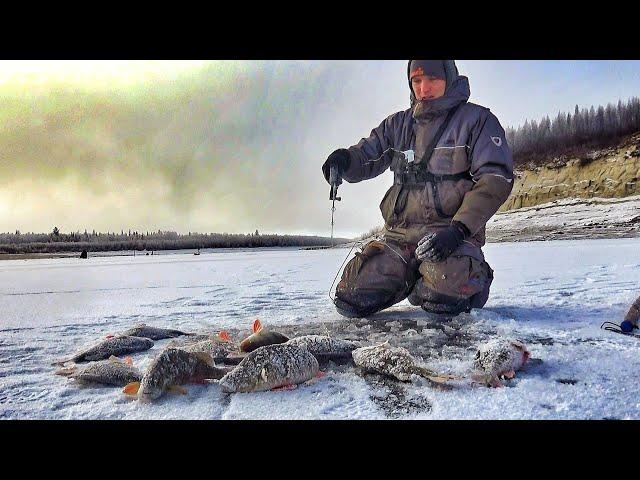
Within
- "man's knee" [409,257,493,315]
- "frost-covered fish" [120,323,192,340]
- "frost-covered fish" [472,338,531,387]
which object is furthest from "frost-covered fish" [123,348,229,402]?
"man's knee" [409,257,493,315]

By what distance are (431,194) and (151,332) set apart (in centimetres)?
158

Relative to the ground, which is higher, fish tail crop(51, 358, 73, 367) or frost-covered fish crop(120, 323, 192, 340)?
frost-covered fish crop(120, 323, 192, 340)

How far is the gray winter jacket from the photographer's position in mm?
2223

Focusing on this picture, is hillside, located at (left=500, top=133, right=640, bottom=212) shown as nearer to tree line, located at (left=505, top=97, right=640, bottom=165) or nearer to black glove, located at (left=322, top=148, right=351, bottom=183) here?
tree line, located at (left=505, top=97, right=640, bottom=165)

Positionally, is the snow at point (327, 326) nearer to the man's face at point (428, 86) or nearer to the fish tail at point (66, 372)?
the fish tail at point (66, 372)

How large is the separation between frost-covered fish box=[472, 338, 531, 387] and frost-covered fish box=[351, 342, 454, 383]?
4.8 inches

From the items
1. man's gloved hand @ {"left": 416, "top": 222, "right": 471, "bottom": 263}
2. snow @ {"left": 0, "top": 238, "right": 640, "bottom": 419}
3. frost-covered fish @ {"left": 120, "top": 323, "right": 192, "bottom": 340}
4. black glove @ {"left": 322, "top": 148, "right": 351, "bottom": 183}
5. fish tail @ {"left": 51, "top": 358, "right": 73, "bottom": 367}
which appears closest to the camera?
snow @ {"left": 0, "top": 238, "right": 640, "bottom": 419}

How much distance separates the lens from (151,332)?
235 centimetres

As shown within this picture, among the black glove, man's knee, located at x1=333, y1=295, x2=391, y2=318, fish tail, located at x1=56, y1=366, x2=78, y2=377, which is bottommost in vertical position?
fish tail, located at x1=56, y1=366, x2=78, y2=377

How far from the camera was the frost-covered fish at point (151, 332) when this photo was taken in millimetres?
2316

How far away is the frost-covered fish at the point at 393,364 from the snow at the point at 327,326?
4 cm

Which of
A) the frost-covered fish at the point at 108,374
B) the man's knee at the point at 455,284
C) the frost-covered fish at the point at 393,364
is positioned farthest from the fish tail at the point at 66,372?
the man's knee at the point at 455,284

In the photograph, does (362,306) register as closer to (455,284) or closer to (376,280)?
(376,280)

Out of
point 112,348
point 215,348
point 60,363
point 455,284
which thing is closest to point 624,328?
point 455,284
